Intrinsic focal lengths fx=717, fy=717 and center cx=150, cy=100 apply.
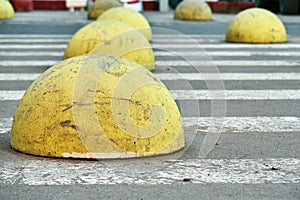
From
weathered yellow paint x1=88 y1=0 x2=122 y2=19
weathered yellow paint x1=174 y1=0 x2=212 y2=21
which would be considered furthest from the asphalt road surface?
weathered yellow paint x1=174 y1=0 x2=212 y2=21

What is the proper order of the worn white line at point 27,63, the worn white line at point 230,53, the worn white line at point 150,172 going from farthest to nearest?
the worn white line at point 230,53 < the worn white line at point 27,63 < the worn white line at point 150,172

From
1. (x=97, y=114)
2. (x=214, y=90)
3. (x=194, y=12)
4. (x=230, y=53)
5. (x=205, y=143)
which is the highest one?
(x=97, y=114)

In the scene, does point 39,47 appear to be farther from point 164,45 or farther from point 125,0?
point 125,0

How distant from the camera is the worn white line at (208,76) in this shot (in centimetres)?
807

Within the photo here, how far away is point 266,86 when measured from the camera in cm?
757

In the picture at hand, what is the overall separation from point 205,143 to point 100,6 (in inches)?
556

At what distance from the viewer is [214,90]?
7309 millimetres

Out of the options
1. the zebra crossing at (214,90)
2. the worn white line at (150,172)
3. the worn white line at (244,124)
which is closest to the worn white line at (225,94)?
the zebra crossing at (214,90)

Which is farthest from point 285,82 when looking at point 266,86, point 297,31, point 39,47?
point 297,31

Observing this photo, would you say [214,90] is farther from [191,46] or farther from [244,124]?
[191,46]

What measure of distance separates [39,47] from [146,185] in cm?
800

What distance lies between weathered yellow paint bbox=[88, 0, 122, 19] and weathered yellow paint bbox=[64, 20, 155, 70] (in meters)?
9.37

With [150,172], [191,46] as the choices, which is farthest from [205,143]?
[191,46]

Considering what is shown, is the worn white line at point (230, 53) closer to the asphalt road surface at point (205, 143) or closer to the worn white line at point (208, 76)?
the asphalt road surface at point (205, 143)
